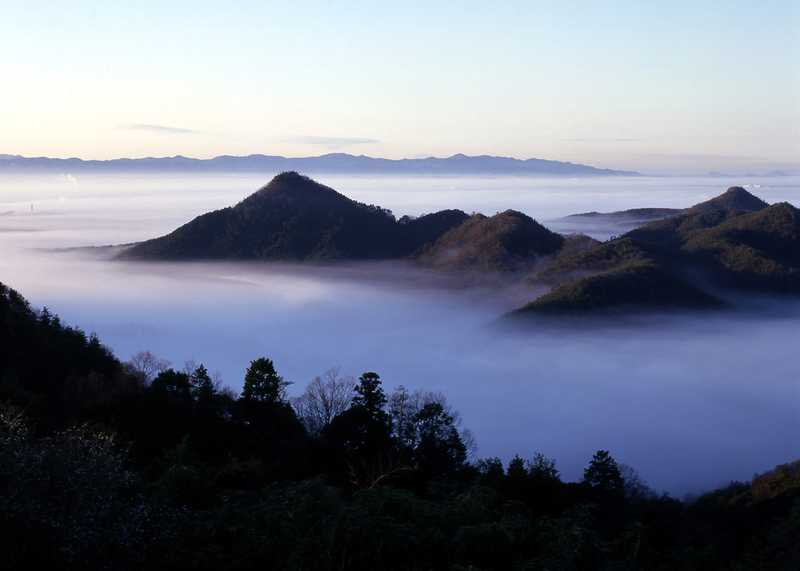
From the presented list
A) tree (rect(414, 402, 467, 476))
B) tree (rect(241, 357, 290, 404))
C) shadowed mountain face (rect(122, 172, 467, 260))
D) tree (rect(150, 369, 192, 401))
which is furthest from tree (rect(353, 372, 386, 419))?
shadowed mountain face (rect(122, 172, 467, 260))

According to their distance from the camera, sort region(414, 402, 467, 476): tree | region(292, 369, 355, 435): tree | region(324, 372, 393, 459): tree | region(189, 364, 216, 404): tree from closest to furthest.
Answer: region(414, 402, 467, 476): tree
region(324, 372, 393, 459): tree
region(189, 364, 216, 404): tree
region(292, 369, 355, 435): tree

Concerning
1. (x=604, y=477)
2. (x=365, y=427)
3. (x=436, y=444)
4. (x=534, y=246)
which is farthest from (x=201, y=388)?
(x=534, y=246)

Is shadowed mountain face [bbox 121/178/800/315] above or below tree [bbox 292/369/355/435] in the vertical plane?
above

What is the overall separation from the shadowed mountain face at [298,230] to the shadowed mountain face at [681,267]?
1236 inches

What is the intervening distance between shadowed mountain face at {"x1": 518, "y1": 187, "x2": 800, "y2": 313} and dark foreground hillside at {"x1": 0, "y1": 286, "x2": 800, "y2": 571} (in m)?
49.2

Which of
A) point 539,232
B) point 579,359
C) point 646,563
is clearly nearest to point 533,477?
point 646,563

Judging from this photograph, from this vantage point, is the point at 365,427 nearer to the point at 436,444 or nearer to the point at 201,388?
the point at 436,444

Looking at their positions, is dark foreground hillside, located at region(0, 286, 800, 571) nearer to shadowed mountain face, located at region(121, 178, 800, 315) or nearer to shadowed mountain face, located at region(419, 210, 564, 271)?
shadowed mountain face, located at region(121, 178, 800, 315)

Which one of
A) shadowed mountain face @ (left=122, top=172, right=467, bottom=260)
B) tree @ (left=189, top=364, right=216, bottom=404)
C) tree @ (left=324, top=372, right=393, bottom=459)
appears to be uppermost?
shadowed mountain face @ (left=122, top=172, right=467, bottom=260)

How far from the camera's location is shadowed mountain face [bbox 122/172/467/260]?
402 ft

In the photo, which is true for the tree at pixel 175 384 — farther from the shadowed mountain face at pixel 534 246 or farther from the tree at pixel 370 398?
the shadowed mountain face at pixel 534 246

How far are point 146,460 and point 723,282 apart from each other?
86751 mm

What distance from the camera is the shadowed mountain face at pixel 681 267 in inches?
3223

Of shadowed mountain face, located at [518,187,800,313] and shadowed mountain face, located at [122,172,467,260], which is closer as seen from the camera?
shadowed mountain face, located at [518,187,800,313]
